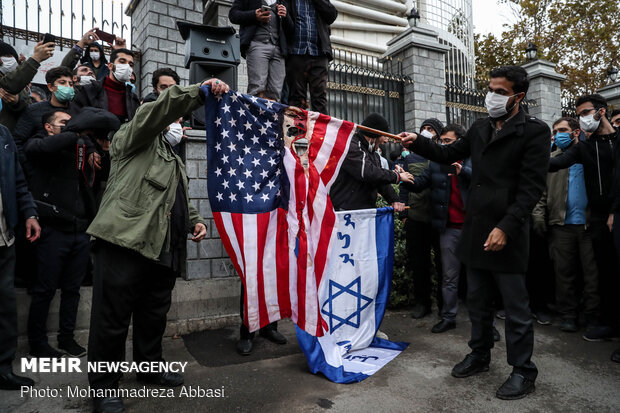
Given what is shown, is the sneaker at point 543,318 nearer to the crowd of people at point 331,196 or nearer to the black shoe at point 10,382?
the crowd of people at point 331,196

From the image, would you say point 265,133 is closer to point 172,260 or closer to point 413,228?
point 172,260

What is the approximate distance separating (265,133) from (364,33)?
34336mm

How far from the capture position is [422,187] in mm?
4863

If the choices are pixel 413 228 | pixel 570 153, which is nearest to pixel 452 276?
pixel 413 228

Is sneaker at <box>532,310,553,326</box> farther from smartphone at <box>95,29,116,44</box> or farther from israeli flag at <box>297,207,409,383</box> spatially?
smartphone at <box>95,29,116,44</box>

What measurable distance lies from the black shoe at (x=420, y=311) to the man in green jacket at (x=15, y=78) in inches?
187

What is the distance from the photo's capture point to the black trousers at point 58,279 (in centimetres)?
379

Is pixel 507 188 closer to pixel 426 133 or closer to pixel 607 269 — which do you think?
pixel 426 133

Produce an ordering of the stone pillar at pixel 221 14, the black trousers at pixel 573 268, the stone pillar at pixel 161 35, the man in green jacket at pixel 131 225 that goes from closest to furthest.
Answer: the man in green jacket at pixel 131 225 < the black trousers at pixel 573 268 < the stone pillar at pixel 161 35 < the stone pillar at pixel 221 14

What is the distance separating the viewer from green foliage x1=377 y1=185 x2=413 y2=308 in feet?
18.1

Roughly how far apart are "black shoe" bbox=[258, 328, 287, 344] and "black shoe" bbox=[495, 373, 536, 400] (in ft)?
6.60

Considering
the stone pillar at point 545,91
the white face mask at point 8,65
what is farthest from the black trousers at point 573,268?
the stone pillar at point 545,91

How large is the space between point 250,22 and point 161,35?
3.03 meters

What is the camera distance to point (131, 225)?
289 centimetres
